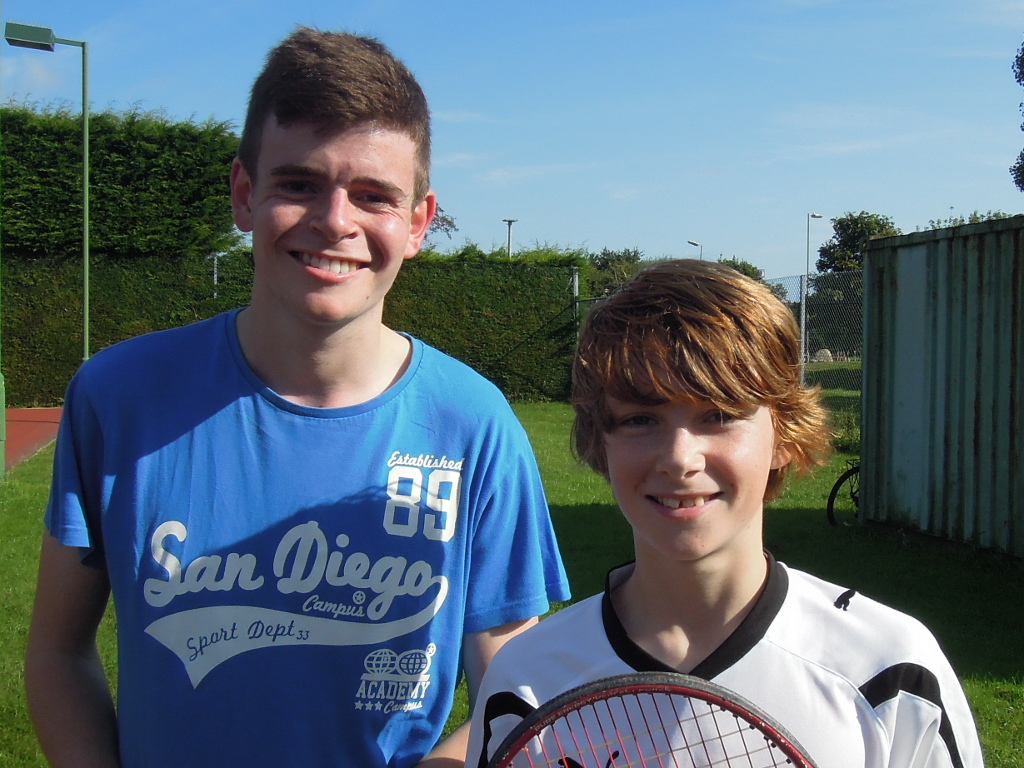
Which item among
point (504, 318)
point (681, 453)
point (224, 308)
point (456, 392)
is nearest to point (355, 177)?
point (456, 392)

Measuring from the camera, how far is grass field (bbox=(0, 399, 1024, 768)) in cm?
479

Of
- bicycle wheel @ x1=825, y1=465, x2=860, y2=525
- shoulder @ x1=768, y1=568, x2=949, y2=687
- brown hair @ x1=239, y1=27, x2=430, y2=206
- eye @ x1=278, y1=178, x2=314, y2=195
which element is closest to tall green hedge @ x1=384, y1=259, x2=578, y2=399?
bicycle wheel @ x1=825, y1=465, x2=860, y2=525

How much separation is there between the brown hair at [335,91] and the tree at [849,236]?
47.5 meters

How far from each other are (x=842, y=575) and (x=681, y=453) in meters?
6.05

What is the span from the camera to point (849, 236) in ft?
168

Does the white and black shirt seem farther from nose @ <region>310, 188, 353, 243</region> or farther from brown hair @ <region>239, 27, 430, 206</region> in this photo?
brown hair @ <region>239, 27, 430, 206</region>

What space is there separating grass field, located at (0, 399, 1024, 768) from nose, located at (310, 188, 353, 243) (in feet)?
11.1

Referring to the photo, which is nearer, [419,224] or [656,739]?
[656,739]

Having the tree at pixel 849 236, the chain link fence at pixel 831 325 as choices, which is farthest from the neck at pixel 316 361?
the tree at pixel 849 236

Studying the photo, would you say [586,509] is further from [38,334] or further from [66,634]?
[38,334]

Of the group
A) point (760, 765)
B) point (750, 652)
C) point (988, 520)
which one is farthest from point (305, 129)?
point (988, 520)

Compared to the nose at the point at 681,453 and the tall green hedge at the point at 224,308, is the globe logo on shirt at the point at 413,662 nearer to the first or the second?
the nose at the point at 681,453

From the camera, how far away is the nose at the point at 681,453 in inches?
68.2

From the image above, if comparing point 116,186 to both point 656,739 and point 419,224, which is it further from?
point 656,739
